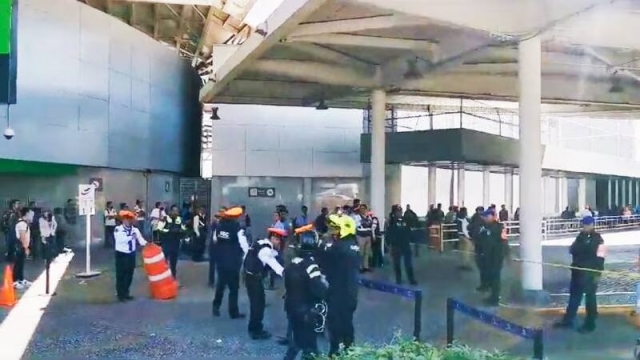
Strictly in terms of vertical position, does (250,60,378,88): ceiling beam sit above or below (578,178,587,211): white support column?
above

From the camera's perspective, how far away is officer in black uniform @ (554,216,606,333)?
36.2 feet

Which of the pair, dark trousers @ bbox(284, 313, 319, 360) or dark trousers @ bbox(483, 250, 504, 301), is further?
dark trousers @ bbox(483, 250, 504, 301)

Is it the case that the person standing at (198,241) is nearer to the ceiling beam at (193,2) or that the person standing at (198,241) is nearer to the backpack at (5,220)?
the backpack at (5,220)

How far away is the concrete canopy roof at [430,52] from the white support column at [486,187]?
4.82m

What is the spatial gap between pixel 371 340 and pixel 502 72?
14132 millimetres

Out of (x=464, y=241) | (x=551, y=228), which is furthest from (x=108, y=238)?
(x=551, y=228)

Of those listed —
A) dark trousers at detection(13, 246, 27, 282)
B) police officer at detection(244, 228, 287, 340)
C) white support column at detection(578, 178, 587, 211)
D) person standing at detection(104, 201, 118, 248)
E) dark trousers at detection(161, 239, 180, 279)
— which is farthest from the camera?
white support column at detection(578, 178, 587, 211)

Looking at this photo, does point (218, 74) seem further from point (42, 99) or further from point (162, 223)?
point (162, 223)

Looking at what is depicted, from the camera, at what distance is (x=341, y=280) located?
28.8ft

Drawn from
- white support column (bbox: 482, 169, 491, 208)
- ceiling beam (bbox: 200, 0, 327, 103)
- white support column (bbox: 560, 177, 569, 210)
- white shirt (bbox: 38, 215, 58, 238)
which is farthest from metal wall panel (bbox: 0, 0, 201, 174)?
white support column (bbox: 560, 177, 569, 210)

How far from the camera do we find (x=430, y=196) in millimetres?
31219

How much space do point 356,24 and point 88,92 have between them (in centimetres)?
1126

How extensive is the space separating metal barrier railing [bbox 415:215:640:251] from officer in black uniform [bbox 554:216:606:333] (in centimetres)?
256

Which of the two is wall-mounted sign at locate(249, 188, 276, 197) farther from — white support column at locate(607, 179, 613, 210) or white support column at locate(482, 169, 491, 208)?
white support column at locate(607, 179, 613, 210)
